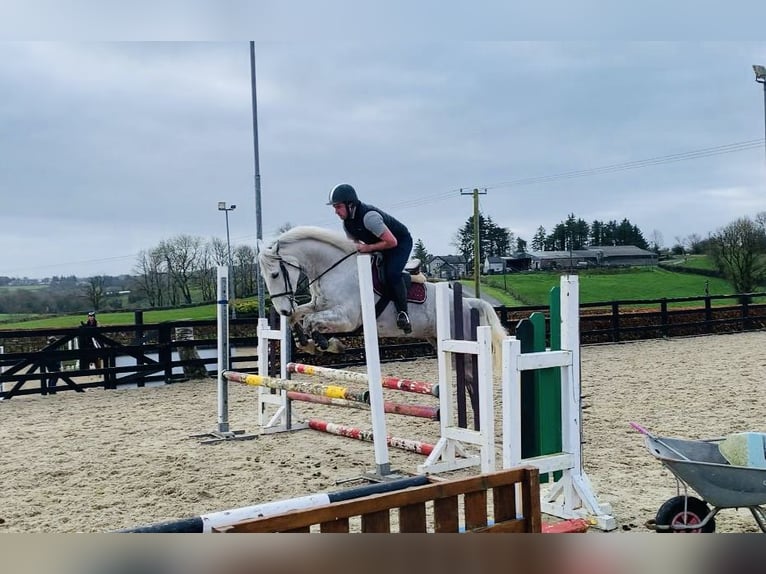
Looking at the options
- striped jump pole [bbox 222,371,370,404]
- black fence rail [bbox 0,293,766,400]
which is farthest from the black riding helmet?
black fence rail [bbox 0,293,766,400]

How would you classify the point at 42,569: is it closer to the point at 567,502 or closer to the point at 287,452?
the point at 567,502

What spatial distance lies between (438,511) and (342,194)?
2.80m

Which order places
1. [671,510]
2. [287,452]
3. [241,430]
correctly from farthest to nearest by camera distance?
[241,430] → [287,452] → [671,510]

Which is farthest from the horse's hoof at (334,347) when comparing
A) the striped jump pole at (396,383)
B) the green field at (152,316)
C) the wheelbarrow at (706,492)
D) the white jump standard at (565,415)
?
the green field at (152,316)

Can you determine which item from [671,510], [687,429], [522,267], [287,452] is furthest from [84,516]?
[522,267]

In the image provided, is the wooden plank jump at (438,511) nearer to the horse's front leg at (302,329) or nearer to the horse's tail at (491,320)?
the horse's front leg at (302,329)

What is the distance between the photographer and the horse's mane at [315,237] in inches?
180

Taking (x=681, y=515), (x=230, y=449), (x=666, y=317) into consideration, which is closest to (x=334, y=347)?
(x=230, y=449)

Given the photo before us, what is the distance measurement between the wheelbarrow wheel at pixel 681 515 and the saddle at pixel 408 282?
2.38 m

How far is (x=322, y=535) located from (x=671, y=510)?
168 centimetres

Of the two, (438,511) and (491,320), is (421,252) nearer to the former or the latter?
(491,320)

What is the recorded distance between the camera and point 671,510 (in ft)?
8.19

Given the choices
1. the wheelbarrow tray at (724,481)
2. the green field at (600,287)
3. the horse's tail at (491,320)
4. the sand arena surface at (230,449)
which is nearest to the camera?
the wheelbarrow tray at (724,481)

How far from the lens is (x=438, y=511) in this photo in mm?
1716
